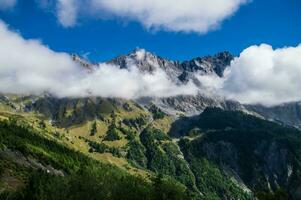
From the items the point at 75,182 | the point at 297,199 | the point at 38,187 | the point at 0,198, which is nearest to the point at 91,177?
the point at 75,182

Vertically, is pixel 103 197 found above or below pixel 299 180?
below

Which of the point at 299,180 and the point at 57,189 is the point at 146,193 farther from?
the point at 299,180

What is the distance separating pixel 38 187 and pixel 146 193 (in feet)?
152

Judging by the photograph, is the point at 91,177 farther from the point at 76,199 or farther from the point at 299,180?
the point at 299,180

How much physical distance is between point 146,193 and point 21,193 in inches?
2260

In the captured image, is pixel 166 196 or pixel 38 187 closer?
pixel 166 196

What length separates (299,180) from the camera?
197m

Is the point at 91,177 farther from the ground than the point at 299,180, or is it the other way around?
the point at 299,180

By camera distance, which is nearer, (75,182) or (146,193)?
(75,182)

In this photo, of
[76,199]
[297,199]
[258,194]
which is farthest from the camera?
[297,199]

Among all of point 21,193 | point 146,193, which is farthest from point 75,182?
point 21,193

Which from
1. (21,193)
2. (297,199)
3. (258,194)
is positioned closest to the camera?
(258,194)

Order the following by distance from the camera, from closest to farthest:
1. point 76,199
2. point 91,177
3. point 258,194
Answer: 1. point 76,199
2. point 91,177
3. point 258,194

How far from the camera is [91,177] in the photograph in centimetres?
15788
